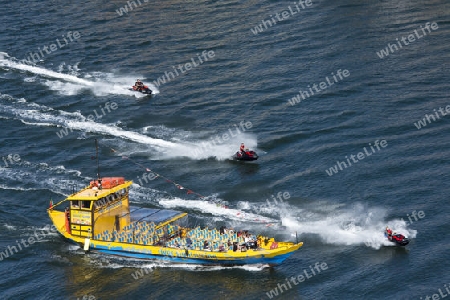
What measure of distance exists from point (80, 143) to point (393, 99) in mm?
49868

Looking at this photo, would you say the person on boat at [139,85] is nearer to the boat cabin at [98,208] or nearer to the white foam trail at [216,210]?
the white foam trail at [216,210]

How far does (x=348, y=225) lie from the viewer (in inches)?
4250

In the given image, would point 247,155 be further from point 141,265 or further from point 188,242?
point 141,265

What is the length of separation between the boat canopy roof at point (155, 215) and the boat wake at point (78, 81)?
143 ft

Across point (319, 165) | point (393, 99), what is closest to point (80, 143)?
point (319, 165)

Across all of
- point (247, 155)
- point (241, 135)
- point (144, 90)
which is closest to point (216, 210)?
point (247, 155)

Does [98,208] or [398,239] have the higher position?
[98,208]

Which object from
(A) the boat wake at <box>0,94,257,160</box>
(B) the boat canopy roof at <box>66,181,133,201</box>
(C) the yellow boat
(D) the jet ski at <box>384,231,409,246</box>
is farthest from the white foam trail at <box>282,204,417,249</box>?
(A) the boat wake at <box>0,94,257,160</box>

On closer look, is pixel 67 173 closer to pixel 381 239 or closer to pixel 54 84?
pixel 54 84

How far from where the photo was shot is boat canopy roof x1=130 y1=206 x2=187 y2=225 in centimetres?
10850

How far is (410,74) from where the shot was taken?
478ft

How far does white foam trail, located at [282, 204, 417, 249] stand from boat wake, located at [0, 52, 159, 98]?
171 ft

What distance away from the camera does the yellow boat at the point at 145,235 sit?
101 metres

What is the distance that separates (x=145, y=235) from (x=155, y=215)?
4.13 metres
